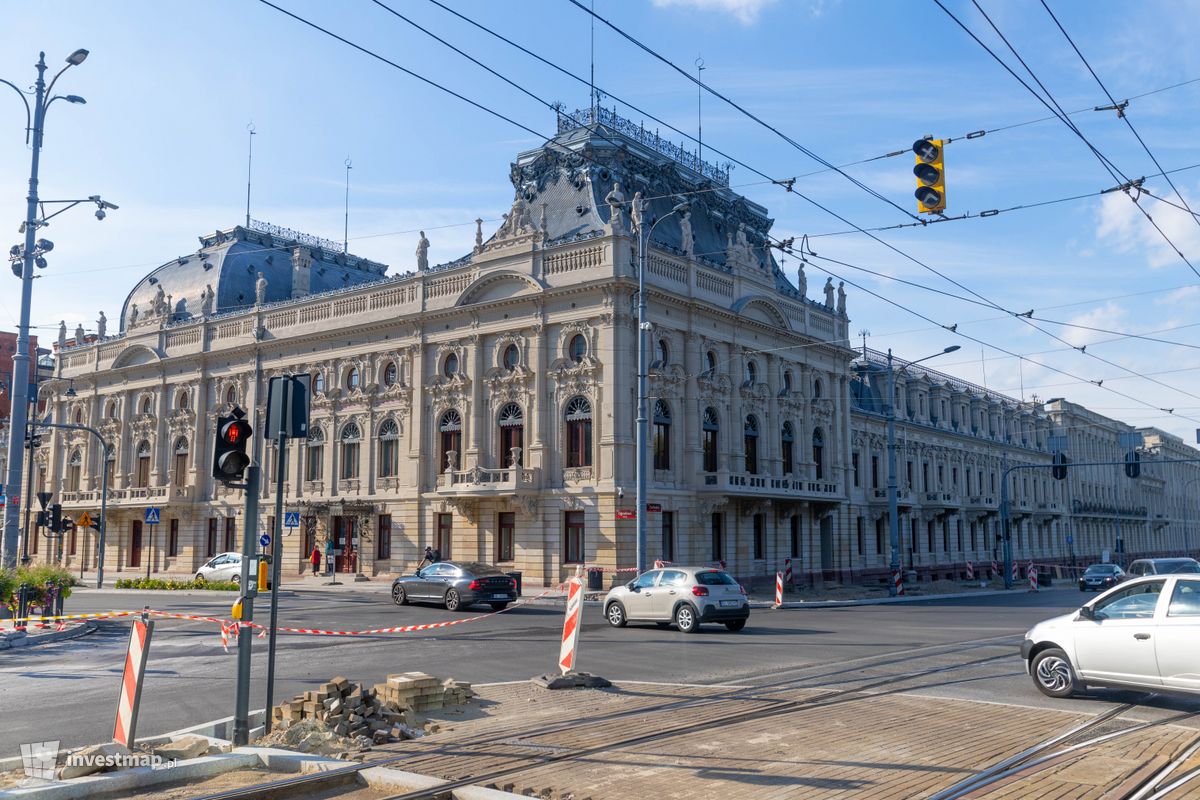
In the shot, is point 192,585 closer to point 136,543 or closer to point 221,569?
point 221,569

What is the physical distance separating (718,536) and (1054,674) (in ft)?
100

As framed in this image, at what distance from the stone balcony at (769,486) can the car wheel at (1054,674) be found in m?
27.9

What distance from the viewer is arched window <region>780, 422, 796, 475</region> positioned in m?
48.9

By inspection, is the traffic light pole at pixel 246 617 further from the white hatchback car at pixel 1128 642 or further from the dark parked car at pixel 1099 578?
the dark parked car at pixel 1099 578

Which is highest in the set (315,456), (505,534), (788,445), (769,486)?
(788,445)

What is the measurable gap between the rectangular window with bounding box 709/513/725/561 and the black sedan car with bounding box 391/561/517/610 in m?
14.4

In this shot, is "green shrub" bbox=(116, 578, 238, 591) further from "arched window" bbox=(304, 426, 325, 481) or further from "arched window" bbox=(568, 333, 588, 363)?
"arched window" bbox=(568, 333, 588, 363)

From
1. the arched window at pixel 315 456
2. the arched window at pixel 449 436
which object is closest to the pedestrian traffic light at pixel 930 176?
the arched window at pixel 449 436

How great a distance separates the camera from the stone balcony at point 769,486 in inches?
1612

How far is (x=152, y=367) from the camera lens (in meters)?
56.8

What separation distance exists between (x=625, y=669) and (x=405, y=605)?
16588mm

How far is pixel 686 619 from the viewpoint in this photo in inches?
879

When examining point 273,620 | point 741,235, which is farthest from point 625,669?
point 741,235
